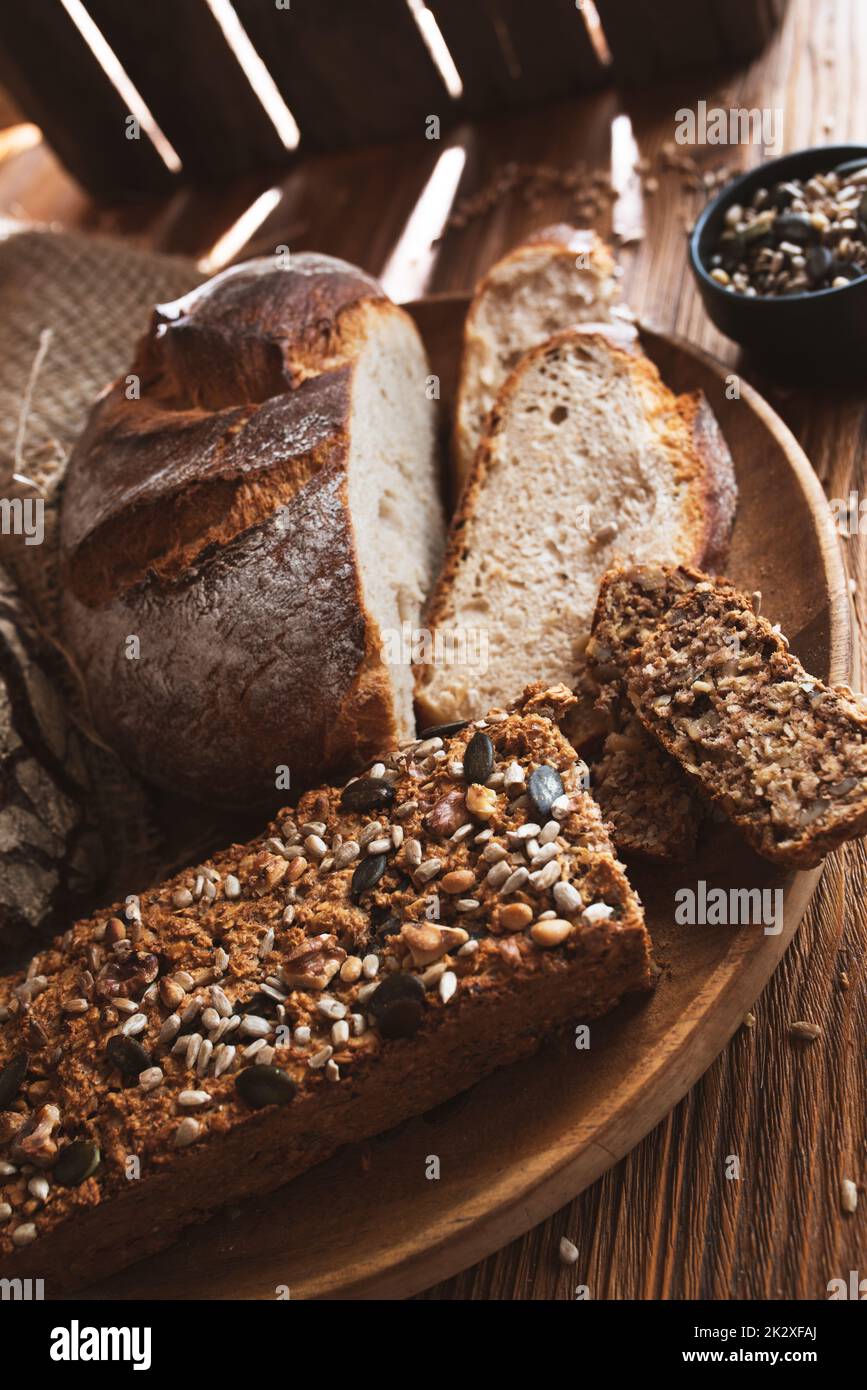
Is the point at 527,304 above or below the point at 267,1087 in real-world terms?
above

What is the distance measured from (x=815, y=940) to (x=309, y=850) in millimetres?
1067

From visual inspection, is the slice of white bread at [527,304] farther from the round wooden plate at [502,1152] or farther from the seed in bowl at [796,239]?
the round wooden plate at [502,1152]

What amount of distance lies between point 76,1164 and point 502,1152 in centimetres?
78

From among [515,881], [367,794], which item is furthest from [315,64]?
[515,881]

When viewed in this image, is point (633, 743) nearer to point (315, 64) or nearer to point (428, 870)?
point (428, 870)

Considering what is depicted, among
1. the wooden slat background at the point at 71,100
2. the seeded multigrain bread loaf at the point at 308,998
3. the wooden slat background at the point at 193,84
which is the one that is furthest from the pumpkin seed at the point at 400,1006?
the wooden slat background at the point at 71,100

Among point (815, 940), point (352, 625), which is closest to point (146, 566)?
point (352, 625)

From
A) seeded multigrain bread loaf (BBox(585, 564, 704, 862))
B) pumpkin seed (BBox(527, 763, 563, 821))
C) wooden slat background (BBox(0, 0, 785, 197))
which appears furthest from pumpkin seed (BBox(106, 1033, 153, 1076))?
wooden slat background (BBox(0, 0, 785, 197))

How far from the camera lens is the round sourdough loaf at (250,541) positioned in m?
2.53

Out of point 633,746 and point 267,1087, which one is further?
point 633,746

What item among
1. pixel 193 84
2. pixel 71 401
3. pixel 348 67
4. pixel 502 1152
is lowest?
pixel 502 1152

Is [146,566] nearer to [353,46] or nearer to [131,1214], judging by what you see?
[131,1214]

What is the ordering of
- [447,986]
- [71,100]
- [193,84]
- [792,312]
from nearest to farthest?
[447,986]
[792,312]
[193,84]
[71,100]

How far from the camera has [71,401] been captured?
11.5 ft
